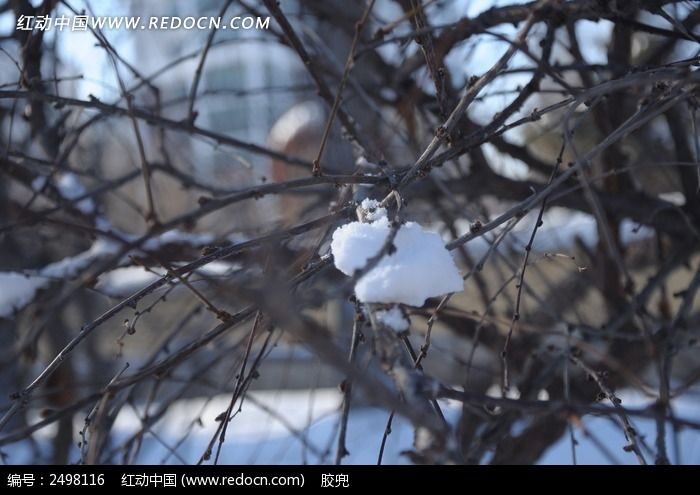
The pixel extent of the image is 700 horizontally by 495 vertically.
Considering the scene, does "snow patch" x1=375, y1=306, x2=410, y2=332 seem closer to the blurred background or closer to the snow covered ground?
the blurred background

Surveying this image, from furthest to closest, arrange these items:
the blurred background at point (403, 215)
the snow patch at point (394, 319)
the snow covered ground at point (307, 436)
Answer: the snow covered ground at point (307, 436)
the blurred background at point (403, 215)
the snow patch at point (394, 319)

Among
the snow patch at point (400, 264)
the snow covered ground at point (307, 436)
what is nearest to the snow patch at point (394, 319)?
the snow patch at point (400, 264)

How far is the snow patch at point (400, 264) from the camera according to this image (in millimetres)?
1059

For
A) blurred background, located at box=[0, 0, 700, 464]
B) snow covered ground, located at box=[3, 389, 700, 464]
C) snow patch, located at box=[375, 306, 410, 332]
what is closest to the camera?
snow patch, located at box=[375, 306, 410, 332]

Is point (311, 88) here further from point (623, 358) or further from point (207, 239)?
point (623, 358)

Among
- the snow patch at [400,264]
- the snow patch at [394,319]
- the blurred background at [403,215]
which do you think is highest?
the blurred background at [403,215]

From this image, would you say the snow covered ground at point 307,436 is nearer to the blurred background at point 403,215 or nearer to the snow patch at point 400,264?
the blurred background at point 403,215

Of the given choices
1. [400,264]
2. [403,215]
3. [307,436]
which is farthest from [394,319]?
[307,436]

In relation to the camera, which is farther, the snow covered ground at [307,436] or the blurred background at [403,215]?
the snow covered ground at [307,436]

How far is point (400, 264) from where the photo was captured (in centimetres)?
109

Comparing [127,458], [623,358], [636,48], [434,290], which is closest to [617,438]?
[623,358]

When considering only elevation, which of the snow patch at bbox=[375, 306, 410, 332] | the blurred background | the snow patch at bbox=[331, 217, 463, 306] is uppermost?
the blurred background

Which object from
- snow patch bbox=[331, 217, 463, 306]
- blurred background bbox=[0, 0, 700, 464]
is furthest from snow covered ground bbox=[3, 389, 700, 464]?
snow patch bbox=[331, 217, 463, 306]

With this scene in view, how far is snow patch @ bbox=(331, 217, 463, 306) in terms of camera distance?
1.06 metres
